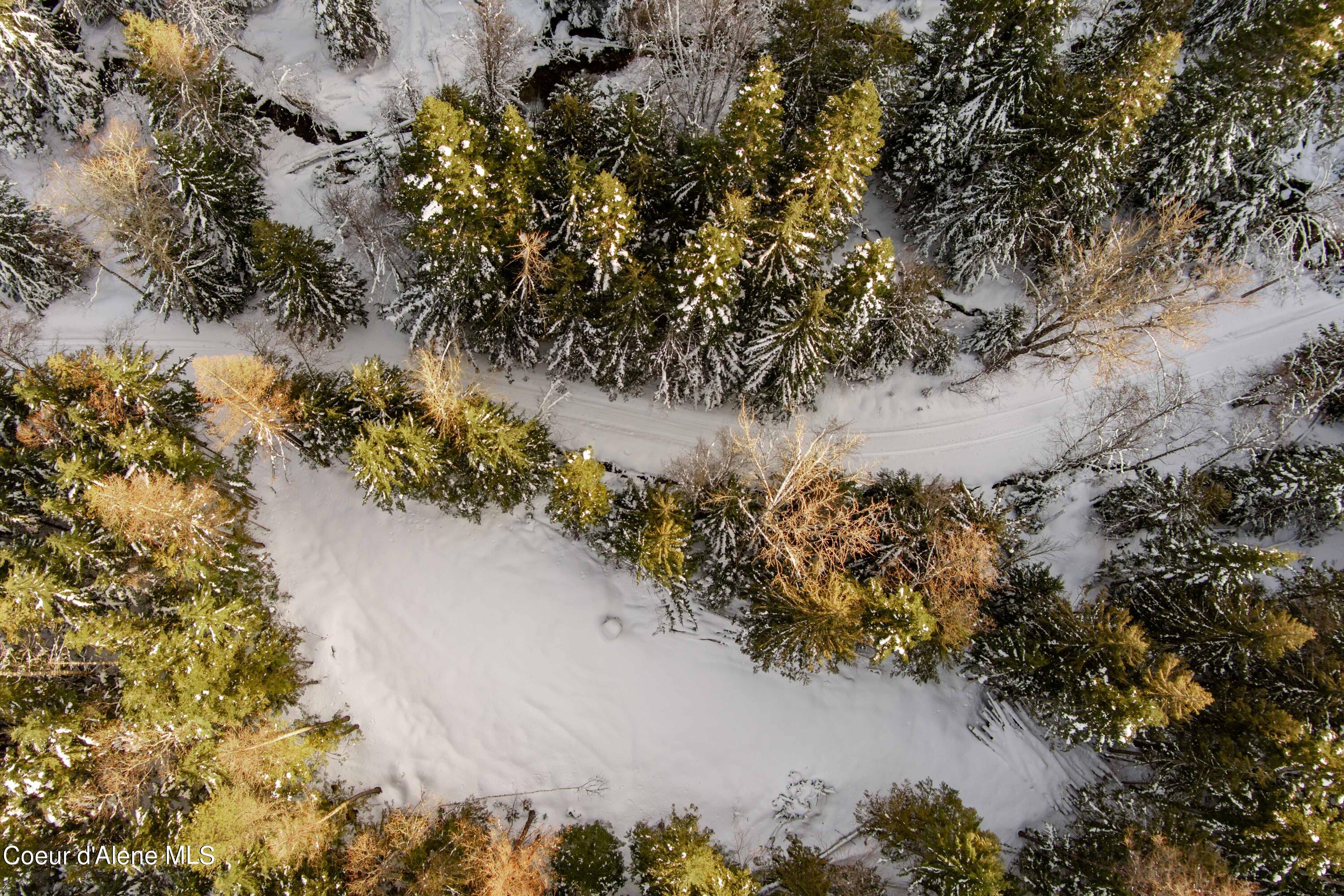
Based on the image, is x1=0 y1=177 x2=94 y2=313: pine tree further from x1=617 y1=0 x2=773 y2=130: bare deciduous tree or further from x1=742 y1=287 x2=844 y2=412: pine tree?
x1=742 y1=287 x2=844 y2=412: pine tree

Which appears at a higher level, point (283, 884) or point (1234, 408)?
point (1234, 408)

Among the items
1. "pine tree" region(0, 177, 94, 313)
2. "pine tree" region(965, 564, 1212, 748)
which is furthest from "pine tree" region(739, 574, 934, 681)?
"pine tree" region(0, 177, 94, 313)

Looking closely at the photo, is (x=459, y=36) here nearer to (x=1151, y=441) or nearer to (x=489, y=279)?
(x=489, y=279)

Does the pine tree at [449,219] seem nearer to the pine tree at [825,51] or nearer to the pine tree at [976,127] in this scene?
the pine tree at [825,51]

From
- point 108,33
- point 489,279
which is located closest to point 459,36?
point 489,279

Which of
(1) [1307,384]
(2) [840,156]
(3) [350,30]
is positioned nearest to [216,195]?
(3) [350,30]

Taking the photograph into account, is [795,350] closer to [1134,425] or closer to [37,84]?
[1134,425]
